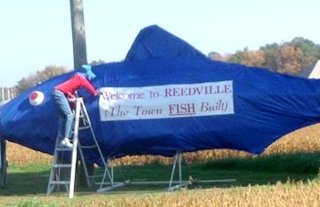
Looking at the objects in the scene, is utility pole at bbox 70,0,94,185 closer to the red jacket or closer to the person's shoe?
the red jacket

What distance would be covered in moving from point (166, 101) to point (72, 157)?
78.9 inches

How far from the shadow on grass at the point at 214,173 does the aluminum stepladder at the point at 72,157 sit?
0.31 metres

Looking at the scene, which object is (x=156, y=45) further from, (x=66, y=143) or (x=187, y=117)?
(x=66, y=143)

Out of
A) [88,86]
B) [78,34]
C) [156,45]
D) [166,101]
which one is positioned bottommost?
[166,101]

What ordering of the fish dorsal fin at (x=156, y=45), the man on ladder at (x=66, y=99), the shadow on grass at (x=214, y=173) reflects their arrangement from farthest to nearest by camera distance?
the fish dorsal fin at (x=156, y=45) → the shadow on grass at (x=214, y=173) → the man on ladder at (x=66, y=99)

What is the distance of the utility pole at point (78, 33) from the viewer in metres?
18.7

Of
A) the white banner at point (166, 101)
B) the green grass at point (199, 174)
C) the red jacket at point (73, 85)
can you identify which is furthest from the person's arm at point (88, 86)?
the green grass at point (199, 174)

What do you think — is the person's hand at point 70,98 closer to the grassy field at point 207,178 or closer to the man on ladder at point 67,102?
the man on ladder at point 67,102

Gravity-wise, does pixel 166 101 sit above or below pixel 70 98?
below

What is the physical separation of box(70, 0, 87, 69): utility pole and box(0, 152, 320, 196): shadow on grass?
2776mm

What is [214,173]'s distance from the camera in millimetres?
19891

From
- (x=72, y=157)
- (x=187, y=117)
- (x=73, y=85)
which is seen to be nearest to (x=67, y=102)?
(x=73, y=85)

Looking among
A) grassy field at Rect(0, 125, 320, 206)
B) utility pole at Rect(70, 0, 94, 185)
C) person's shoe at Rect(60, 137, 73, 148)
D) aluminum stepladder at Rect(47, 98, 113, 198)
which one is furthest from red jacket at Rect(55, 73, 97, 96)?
utility pole at Rect(70, 0, 94, 185)

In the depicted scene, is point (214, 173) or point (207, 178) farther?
point (214, 173)
